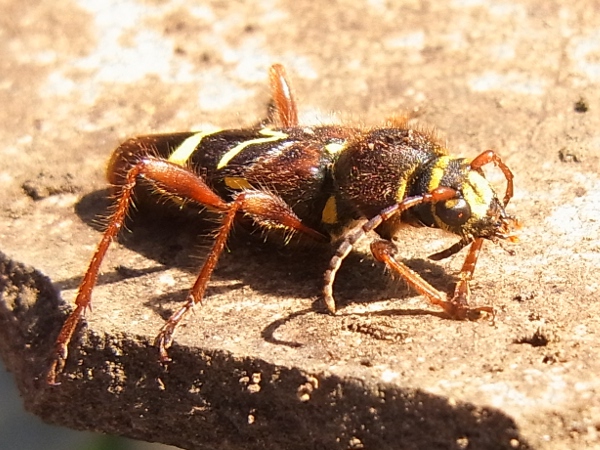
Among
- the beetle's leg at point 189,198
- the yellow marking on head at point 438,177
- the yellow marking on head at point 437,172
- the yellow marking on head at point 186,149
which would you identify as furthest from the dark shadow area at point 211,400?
the yellow marking on head at point 437,172

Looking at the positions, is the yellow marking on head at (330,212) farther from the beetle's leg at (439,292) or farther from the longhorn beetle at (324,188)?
the beetle's leg at (439,292)

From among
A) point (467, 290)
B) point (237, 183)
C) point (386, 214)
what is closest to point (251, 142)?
point (237, 183)

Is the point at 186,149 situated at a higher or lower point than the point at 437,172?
lower

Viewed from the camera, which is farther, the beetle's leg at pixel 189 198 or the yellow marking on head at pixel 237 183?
the yellow marking on head at pixel 237 183

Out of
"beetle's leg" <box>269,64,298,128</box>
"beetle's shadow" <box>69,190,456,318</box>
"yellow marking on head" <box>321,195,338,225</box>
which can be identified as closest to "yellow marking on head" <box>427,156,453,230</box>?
A: "beetle's shadow" <box>69,190,456,318</box>

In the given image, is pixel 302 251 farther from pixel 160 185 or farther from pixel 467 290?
pixel 467 290

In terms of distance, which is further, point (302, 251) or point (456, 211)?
point (302, 251)

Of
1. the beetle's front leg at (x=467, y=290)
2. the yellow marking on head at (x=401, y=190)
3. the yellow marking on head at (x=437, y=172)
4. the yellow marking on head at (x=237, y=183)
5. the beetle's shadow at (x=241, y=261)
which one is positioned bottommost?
the beetle's shadow at (x=241, y=261)
